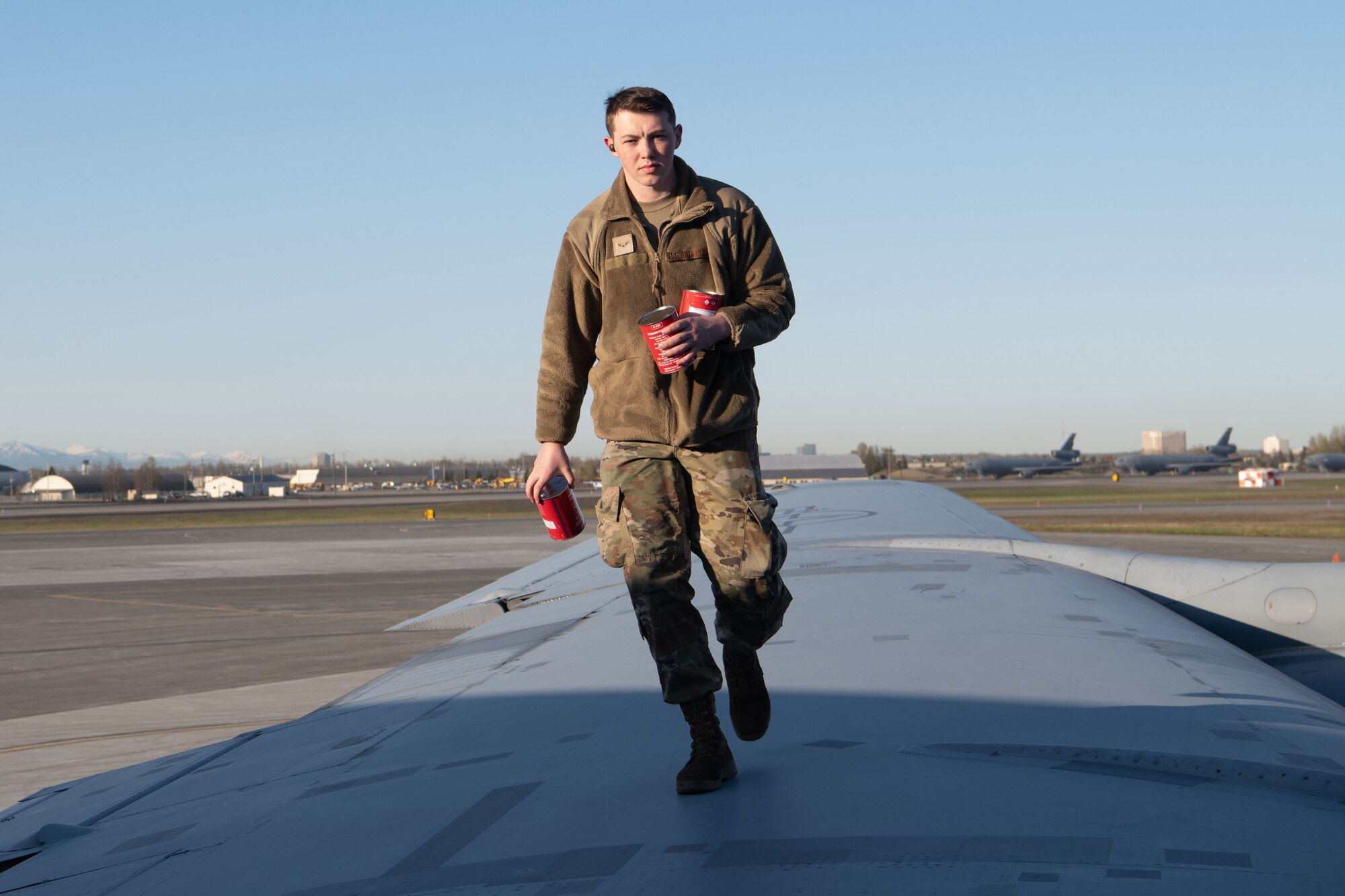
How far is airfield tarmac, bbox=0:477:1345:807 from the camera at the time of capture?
392 inches

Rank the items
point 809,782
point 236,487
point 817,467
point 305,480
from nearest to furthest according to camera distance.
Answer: point 809,782, point 817,467, point 236,487, point 305,480

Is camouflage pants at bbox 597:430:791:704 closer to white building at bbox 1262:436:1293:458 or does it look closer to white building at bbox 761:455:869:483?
white building at bbox 761:455:869:483

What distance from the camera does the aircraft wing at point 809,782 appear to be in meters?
2.11

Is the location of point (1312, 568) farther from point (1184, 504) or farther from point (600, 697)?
point (1184, 504)

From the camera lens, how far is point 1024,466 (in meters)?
118

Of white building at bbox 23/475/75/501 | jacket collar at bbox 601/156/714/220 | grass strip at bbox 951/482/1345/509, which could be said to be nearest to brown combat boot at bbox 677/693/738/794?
jacket collar at bbox 601/156/714/220

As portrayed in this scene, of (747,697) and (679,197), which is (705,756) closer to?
(747,697)

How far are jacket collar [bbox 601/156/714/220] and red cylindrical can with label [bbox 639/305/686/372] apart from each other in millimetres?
412

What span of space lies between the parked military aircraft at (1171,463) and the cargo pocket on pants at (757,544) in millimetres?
123813

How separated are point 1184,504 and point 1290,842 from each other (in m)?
57.4

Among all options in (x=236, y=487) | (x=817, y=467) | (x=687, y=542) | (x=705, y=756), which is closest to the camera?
(x=705, y=756)

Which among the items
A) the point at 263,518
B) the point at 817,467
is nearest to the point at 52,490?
the point at 263,518

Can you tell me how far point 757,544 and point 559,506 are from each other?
2.23 feet

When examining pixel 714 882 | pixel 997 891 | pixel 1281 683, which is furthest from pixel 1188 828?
pixel 1281 683
